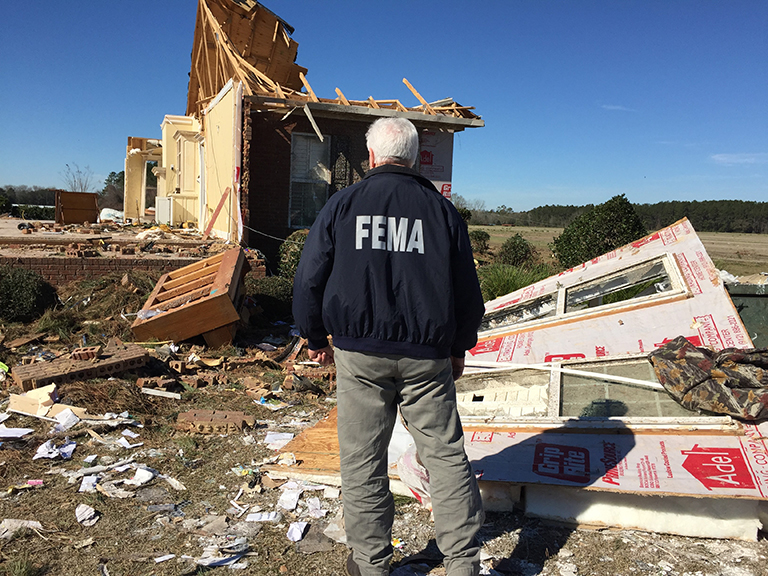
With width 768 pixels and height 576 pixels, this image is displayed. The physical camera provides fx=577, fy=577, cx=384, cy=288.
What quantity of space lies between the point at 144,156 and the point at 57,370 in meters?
17.1

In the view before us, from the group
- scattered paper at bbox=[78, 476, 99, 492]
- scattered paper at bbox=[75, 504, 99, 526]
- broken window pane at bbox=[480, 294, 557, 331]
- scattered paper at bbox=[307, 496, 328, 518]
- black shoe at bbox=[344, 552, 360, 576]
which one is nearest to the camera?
black shoe at bbox=[344, 552, 360, 576]

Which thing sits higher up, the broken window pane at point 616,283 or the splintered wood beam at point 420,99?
the splintered wood beam at point 420,99

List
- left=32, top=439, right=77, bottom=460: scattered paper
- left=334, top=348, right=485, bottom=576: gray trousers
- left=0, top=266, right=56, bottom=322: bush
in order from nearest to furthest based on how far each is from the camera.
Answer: left=334, top=348, right=485, bottom=576: gray trousers < left=32, top=439, right=77, bottom=460: scattered paper < left=0, top=266, right=56, bottom=322: bush

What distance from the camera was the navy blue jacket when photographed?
88.8 inches

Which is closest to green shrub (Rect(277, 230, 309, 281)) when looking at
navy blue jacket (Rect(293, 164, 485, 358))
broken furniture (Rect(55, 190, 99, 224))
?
navy blue jacket (Rect(293, 164, 485, 358))

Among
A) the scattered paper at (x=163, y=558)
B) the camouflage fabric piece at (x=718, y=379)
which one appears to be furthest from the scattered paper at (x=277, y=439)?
the camouflage fabric piece at (x=718, y=379)

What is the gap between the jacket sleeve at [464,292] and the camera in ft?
7.74

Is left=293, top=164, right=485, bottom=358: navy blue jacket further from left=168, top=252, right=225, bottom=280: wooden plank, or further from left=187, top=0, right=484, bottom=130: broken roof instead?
left=187, top=0, right=484, bottom=130: broken roof

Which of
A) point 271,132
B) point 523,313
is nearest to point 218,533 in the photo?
point 523,313

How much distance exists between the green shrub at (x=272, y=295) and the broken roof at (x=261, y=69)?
3.24 m

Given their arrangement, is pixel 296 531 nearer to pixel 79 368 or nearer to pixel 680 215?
pixel 79 368

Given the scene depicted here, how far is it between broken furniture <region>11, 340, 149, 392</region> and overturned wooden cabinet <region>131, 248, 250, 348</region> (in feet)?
2.12

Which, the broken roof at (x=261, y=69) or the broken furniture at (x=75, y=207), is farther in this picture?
the broken furniture at (x=75, y=207)

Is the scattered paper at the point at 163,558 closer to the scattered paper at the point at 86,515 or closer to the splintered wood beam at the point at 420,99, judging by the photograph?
the scattered paper at the point at 86,515
